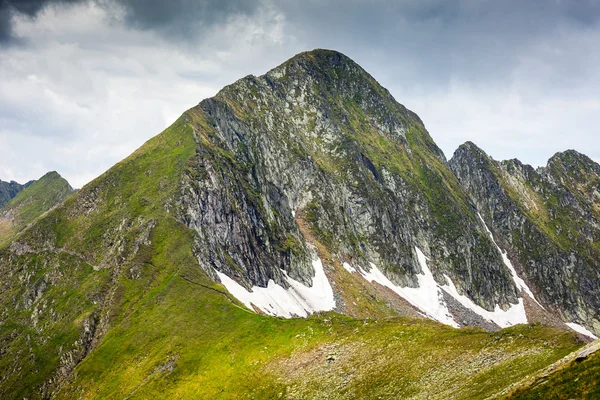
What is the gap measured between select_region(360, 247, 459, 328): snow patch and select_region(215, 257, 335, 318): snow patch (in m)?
31.7

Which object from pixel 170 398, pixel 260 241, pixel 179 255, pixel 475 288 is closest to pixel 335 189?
pixel 260 241

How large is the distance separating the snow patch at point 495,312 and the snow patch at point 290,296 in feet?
257

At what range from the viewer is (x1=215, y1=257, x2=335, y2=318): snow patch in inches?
3957

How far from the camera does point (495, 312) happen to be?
191125mm

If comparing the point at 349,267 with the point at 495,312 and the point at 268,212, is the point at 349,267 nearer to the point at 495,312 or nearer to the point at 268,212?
the point at 268,212

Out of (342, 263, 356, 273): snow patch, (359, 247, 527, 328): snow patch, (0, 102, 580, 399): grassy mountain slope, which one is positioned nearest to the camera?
(0, 102, 580, 399): grassy mountain slope

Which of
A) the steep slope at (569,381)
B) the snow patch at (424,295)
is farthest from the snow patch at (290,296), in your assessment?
the steep slope at (569,381)

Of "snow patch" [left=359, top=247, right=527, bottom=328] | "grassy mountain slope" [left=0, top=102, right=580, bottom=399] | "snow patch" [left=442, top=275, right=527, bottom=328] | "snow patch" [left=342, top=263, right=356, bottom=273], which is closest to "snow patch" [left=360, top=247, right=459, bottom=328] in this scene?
"snow patch" [left=359, top=247, right=527, bottom=328]

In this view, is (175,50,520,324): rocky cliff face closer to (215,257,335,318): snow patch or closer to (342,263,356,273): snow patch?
(215,257,335,318): snow patch

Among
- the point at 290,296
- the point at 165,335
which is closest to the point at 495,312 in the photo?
the point at 290,296

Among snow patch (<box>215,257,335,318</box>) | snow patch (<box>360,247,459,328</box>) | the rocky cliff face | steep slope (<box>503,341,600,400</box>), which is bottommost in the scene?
snow patch (<box>360,247,459,328</box>)

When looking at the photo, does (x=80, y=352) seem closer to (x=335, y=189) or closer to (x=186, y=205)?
(x=186, y=205)

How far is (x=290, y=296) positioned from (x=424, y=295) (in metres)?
81.4

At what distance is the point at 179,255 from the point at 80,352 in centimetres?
2885
